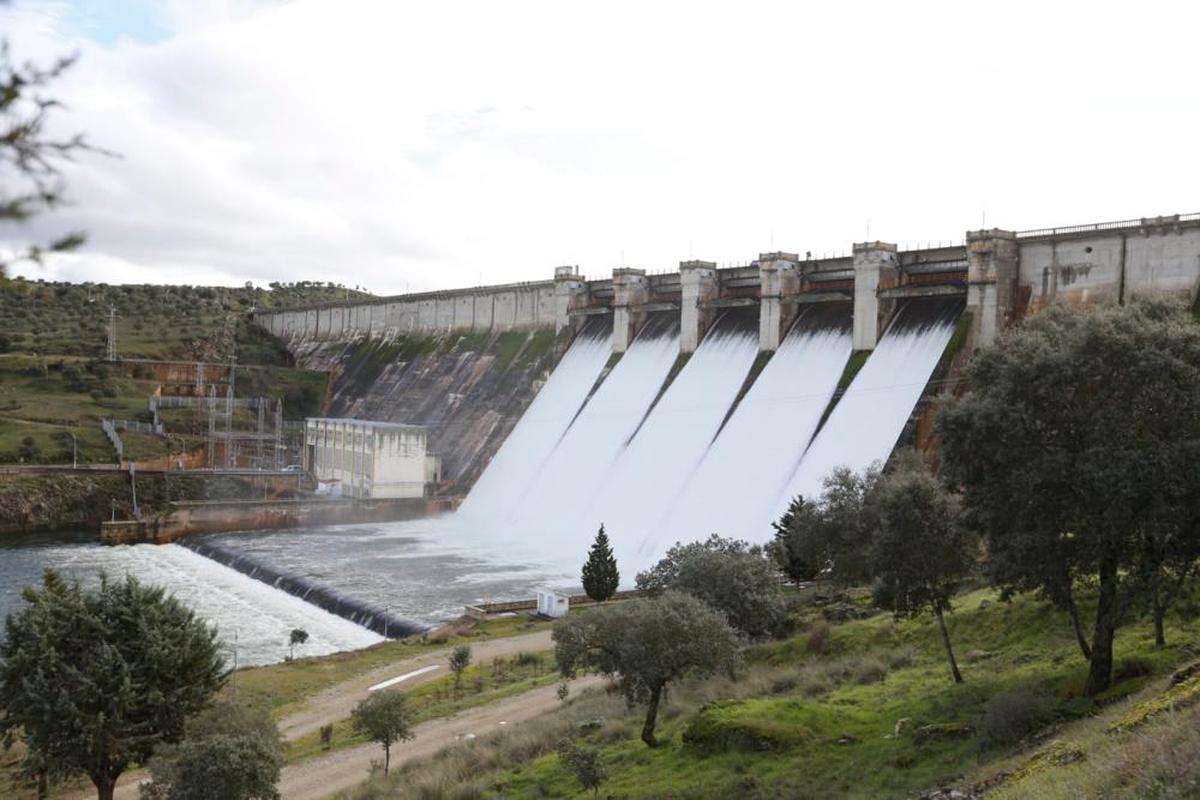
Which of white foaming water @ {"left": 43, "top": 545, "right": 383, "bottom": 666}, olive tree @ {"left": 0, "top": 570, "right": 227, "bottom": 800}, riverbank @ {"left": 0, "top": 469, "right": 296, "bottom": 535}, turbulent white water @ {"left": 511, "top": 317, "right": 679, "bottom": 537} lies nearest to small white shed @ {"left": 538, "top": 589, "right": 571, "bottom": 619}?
white foaming water @ {"left": 43, "top": 545, "right": 383, "bottom": 666}

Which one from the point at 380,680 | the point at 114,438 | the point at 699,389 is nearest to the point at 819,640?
the point at 380,680

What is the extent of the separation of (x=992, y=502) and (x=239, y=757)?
458 inches

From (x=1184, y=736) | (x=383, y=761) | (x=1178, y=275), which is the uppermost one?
(x=1178, y=275)

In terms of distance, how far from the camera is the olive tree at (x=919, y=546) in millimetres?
18000

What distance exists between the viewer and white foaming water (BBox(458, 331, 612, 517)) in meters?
49.3

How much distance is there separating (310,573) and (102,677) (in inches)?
790

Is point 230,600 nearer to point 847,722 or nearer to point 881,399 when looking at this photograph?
point 881,399

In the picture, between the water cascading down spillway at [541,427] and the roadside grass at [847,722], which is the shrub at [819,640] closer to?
the roadside grass at [847,722]

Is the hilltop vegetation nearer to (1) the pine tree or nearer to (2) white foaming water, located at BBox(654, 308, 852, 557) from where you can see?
(2) white foaming water, located at BBox(654, 308, 852, 557)

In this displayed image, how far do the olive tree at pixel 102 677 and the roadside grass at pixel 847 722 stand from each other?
4312 millimetres

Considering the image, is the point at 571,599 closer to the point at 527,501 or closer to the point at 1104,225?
the point at 527,501

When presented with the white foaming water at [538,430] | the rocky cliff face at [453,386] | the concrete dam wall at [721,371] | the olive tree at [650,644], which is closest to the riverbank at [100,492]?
the rocky cliff face at [453,386]

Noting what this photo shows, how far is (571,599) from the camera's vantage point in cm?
3231

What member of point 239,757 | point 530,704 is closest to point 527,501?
point 530,704
